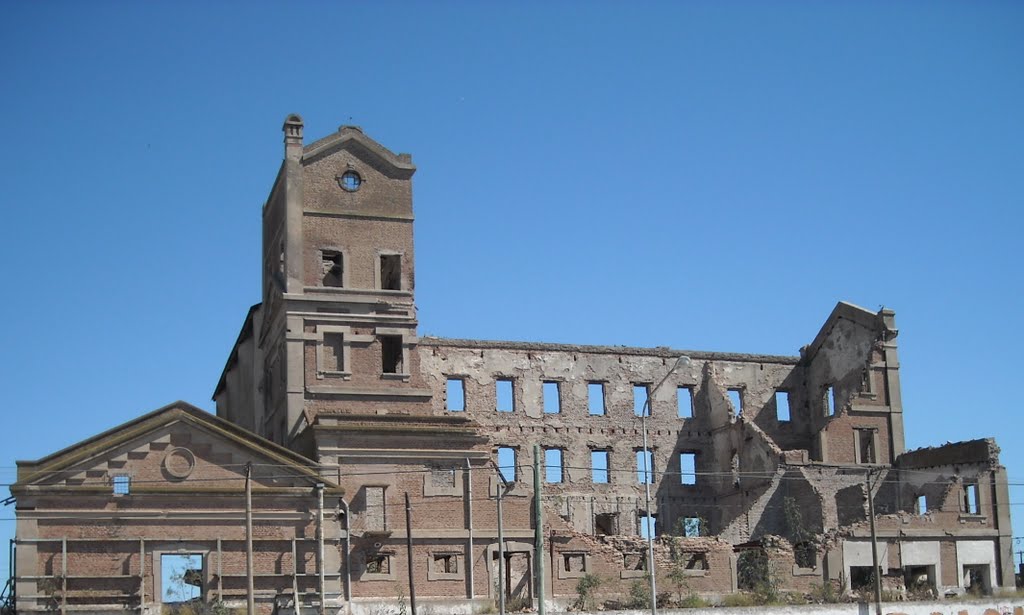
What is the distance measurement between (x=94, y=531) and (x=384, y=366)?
41.1ft

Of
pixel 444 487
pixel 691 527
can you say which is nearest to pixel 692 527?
pixel 691 527

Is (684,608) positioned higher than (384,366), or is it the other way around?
(384,366)

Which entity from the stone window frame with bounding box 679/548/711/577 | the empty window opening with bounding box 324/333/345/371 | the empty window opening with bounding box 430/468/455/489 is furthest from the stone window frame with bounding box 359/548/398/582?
the stone window frame with bounding box 679/548/711/577

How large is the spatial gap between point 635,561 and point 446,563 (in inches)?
289

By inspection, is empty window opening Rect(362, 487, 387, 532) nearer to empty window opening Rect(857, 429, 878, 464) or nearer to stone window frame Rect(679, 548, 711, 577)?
stone window frame Rect(679, 548, 711, 577)

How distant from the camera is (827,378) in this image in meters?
59.2

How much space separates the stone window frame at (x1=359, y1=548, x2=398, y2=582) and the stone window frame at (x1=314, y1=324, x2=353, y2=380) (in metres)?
6.73

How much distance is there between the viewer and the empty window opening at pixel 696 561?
48.4 meters

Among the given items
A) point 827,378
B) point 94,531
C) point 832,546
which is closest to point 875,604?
point 832,546

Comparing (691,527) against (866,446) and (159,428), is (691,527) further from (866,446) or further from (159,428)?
(159,428)

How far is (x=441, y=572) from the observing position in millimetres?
44125

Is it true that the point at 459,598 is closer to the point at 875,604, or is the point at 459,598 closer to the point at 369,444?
the point at 369,444

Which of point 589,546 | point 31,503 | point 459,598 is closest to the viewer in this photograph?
point 31,503

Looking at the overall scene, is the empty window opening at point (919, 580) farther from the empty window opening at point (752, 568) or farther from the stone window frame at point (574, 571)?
the stone window frame at point (574, 571)
